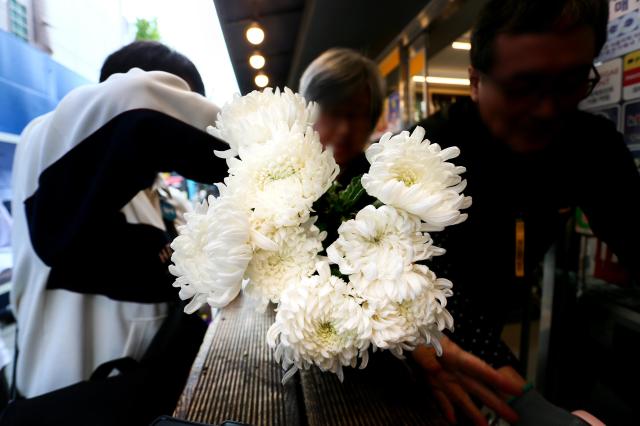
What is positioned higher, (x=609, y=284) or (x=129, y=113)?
(x=129, y=113)

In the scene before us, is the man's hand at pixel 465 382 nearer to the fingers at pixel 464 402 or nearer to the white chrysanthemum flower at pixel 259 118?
the fingers at pixel 464 402

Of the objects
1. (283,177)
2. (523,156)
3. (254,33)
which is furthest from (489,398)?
(254,33)

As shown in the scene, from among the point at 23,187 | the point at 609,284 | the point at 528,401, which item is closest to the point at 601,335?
the point at 609,284

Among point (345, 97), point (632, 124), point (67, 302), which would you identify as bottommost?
point (67, 302)

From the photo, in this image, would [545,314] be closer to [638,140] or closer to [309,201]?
[638,140]

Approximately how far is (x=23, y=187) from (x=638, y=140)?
6.74 feet

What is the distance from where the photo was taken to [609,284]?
1.42 m

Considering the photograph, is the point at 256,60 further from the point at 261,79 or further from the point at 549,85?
the point at 549,85

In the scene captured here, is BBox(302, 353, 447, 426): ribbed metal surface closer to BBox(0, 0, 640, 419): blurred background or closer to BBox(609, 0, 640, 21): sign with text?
BBox(0, 0, 640, 419): blurred background

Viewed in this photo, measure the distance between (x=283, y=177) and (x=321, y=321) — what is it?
20 cm

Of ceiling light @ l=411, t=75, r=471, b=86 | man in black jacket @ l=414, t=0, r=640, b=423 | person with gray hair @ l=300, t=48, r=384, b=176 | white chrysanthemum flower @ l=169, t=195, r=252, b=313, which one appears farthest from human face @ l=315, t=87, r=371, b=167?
ceiling light @ l=411, t=75, r=471, b=86

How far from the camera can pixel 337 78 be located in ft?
4.76

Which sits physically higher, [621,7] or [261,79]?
[261,79]

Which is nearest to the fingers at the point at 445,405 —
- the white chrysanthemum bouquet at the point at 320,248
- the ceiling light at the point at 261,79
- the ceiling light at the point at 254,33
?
the white chrysanthemum bouquet at the point at 320,248
